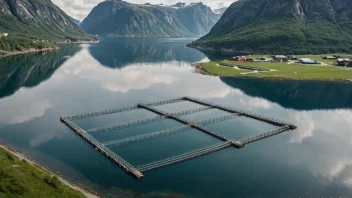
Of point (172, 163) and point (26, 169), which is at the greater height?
point (26, 169)

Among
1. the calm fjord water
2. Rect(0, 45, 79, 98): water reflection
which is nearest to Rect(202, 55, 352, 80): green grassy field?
the calm fjord water

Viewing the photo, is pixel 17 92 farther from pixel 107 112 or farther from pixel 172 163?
pixel 172 163

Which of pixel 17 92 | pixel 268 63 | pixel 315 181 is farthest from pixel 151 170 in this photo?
pixel 268 63

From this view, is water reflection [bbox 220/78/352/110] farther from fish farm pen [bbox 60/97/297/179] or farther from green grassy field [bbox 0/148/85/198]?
green grassy field [bbox 0/148/85/198]

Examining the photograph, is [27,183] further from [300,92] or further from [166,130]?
[300,92]

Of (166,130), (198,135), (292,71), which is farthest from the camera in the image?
(292,71)

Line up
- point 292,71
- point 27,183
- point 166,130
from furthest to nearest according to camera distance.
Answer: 1. point 292,71
2. point 166,130
3. point 27,183

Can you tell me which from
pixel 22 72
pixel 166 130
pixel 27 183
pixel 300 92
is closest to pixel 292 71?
pixel 300 92
